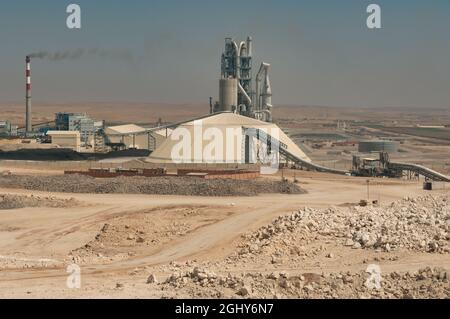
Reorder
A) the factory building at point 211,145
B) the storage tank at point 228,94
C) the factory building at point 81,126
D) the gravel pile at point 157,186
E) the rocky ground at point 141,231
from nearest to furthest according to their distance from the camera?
the rocky ground at point 141,231
the gravel pile at point 157,186
the factory building at point 211,145
the storage tank at point 228,94
the factory building at point 81,126

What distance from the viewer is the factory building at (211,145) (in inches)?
2495

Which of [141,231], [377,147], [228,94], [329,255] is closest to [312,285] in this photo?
[329,255]

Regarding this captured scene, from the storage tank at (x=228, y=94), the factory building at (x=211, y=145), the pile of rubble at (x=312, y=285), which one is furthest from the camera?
the storage tank at (x=228, y=94)

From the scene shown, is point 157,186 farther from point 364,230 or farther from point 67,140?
point 67,140

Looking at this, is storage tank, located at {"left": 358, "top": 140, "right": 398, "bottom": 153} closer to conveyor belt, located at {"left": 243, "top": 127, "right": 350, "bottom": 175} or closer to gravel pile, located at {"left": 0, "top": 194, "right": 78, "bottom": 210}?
conveyor belt, located at {"left": 243, "top": 127, "right": 350, "bottom": 175}

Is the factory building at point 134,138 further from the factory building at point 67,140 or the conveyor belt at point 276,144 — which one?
the conveyor belt at point 276,144

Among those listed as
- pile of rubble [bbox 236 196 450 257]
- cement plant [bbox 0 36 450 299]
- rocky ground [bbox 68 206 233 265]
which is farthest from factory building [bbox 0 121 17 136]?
pile of rubble [bbox 236 196 450 257]

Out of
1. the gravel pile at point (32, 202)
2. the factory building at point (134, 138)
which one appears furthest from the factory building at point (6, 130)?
the gravel pile at point (32, 202)

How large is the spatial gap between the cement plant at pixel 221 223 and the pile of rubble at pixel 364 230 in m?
0.05

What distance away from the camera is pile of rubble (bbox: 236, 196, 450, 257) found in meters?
23.1

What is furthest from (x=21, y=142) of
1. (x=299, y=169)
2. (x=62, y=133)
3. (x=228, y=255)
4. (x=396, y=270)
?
(x=396, y=270)

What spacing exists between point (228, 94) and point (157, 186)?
101 ft

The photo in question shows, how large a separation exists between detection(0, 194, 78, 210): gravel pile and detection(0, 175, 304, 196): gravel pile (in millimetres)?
4867

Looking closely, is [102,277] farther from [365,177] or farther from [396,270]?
[365,177]
